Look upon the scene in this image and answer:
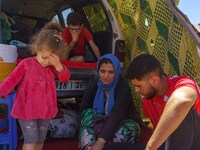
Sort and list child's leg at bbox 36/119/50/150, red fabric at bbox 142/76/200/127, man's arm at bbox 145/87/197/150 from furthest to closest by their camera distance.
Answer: child's leg at bbox 36/119/50/150 < red fabric at bbox 142/76/200/127 < man's arm at bbox 145/87/197/150

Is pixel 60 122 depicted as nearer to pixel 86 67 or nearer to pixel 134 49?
pixel 86 67

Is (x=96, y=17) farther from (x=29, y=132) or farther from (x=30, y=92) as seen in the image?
(x=29, y=132)

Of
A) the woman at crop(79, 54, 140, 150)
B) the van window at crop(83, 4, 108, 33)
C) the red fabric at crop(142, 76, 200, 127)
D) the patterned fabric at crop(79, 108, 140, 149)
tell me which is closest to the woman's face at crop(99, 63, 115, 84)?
the woman at crop(79, 54, 140, 150)

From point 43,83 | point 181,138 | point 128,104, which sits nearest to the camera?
point 181,138

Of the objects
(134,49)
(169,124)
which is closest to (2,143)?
(169,124)

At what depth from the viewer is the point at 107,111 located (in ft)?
12.5

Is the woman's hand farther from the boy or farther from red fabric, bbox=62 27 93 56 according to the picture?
red fabric, bbox=62 27 93 56

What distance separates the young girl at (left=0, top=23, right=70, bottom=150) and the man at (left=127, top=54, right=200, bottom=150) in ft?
2.86

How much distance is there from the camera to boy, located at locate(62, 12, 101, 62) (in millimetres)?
4539

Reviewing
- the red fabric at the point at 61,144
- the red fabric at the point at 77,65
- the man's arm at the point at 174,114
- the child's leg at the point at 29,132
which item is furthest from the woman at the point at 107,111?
the man's arm at the point at 174,114

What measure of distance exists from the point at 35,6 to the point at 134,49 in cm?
229

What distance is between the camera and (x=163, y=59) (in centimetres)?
Answer: 391

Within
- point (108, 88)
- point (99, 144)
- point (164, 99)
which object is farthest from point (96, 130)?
point (164, 99)

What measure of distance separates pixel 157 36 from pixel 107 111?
1013 millimetres
